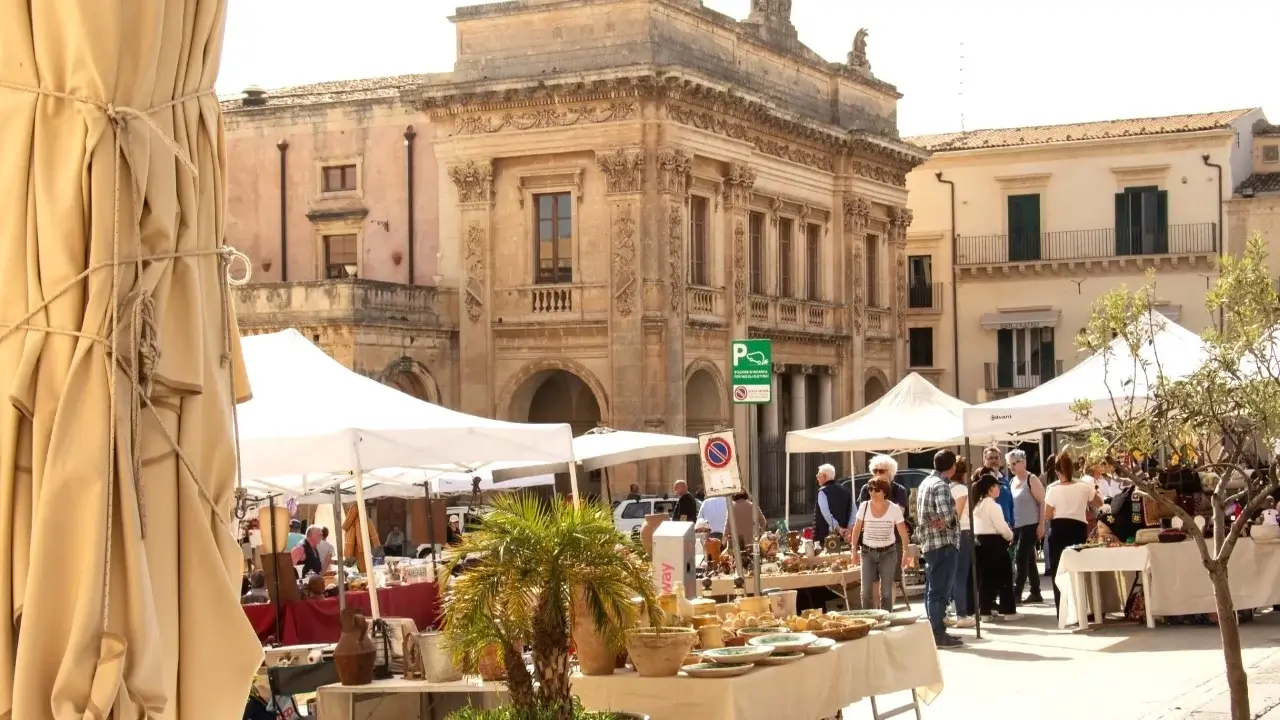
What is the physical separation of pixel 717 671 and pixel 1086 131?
137 ft

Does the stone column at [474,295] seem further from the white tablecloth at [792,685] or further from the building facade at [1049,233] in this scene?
the white tablecloth at [792,685]

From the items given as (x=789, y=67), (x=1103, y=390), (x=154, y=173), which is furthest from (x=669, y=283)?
(x=154, y=173)

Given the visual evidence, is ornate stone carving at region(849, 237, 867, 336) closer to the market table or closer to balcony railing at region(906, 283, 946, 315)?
balcony railing at region(906, 283, 946, 315)

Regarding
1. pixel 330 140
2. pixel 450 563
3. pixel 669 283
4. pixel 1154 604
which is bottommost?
pixel 1154 604

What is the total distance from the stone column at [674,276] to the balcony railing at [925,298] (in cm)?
1869

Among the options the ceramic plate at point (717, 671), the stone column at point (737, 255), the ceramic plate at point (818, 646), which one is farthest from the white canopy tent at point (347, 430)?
the stone column at point (737, 255)

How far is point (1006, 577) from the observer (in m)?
17.6

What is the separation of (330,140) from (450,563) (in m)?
27.5

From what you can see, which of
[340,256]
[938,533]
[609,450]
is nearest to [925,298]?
[340,256]

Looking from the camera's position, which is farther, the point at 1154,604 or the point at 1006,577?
the point at 1006,577

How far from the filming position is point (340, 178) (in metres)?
34.0

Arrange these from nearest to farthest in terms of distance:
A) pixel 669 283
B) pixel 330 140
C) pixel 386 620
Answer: pixel 386 620 < pixel 669 283 < pixel 330 140

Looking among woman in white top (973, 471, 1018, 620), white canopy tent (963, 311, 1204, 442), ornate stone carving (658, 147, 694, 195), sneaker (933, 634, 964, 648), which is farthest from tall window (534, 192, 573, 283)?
sneaker (933, 634, 964, 648)

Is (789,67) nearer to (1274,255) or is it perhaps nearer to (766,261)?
(766,261)
